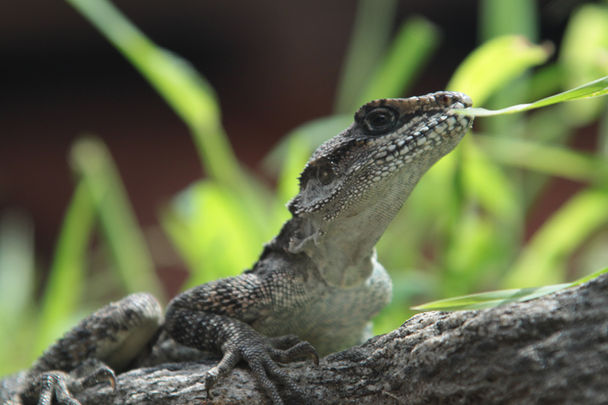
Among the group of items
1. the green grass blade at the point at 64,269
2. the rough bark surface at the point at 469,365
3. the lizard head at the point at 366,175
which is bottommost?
the rough bark surface at the point at 469,365

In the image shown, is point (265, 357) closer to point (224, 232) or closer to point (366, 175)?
point (366, 175)

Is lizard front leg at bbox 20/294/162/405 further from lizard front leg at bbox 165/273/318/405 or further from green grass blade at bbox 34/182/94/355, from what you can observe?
green grass blade at bbox 34/182/94/355

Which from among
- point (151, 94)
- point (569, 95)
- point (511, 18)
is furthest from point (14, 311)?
point (569, 95)

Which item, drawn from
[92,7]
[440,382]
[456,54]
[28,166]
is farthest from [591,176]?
[28,166]

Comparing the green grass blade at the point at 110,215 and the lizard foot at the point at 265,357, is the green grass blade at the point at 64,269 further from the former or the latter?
the lizard foot at the point at 265,357

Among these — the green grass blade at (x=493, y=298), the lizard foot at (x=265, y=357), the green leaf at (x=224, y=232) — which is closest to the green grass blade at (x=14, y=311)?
the green leaf at (x=224, y=232)

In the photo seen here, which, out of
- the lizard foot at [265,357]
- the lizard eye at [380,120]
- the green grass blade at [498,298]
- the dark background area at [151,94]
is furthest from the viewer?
the dark background area at [151,94]

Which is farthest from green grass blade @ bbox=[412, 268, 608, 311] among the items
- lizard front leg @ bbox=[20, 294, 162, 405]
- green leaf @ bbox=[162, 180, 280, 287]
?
green leaf @ bbox=[162, 180, 280, 287]
